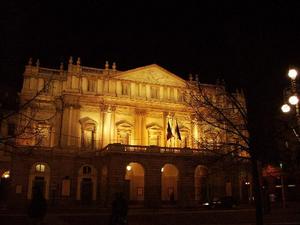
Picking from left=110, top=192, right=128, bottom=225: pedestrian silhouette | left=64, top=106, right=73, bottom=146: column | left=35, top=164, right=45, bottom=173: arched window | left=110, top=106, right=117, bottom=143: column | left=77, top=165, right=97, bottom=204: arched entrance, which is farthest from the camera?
left=110, top=106, right=117, bottom=143: column

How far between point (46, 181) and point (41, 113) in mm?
10962

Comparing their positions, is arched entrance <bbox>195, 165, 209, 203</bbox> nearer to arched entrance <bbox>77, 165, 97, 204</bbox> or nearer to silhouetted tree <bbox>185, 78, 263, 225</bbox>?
arched entrance <bbox>77, 165, 97, 204</bbox>

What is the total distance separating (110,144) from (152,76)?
17.0 meters

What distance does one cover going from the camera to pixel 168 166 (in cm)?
5175

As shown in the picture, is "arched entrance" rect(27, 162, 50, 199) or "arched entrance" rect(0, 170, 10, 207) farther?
"arched entrance" rect(0, 170, 10, 207)

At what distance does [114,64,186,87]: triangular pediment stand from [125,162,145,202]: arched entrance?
14.5 meters

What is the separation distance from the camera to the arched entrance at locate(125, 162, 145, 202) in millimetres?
50344

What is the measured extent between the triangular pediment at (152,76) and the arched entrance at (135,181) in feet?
47.7

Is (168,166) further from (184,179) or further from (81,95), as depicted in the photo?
(81,95)

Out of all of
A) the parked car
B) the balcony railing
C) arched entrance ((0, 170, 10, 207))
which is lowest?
the parked car

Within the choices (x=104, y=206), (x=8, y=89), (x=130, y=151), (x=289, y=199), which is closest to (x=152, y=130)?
(x=130, y=151)

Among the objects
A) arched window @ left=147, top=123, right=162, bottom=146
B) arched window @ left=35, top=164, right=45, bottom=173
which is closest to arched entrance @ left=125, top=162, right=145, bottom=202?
arched window @ left=147, top=123, right=162, bottom=146

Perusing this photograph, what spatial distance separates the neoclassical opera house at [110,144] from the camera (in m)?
45.8

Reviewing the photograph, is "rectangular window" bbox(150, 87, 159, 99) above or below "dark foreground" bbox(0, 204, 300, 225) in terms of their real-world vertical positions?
above
